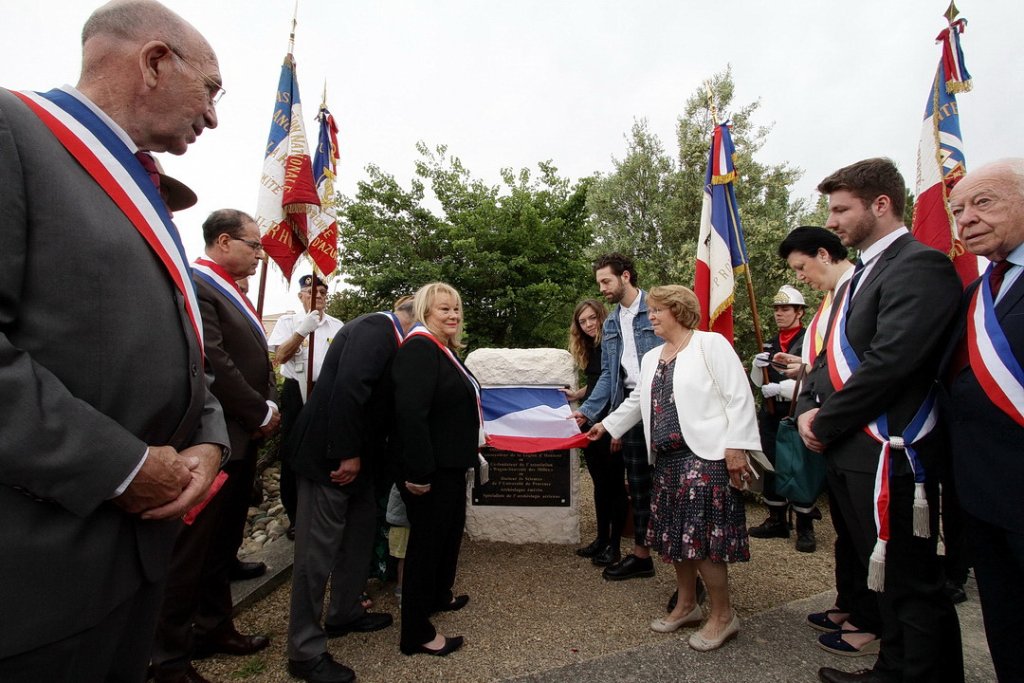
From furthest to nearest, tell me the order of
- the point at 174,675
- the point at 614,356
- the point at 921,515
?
the point at 614,356
the point at 174,675
the point at 921,515

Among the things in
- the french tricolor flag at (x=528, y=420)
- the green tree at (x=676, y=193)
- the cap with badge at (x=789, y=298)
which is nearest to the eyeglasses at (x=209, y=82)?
the french tricolor flag at (x=528, y=420)

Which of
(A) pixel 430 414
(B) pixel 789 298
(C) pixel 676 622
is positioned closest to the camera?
(A) pixel 430 414

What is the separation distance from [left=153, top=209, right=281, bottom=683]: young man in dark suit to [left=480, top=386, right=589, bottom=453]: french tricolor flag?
1.94 metres

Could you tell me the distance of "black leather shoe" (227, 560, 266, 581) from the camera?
376 cm

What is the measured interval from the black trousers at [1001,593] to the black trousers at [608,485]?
243 cm

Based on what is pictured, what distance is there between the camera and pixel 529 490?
4.77 m

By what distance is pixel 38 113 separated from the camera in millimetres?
1102

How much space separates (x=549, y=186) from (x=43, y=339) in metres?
12.8

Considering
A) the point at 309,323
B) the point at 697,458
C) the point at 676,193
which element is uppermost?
the point at 676,193

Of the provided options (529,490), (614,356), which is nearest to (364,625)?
(529,490)

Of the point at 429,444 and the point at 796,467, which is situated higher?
the point at 429,444

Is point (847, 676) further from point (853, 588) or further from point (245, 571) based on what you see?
point (245, 571)

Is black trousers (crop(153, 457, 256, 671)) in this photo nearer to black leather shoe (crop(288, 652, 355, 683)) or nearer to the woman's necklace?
black leather shoe (crop(288, 652, 355, 683))

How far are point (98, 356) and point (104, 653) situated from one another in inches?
26.3
